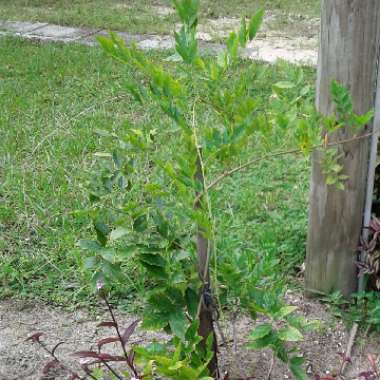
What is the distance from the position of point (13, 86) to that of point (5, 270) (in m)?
2.79

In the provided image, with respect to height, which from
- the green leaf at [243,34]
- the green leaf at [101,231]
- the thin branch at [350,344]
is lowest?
the thin branch at [350,344]

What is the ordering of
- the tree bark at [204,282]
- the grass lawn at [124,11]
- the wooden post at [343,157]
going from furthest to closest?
the grass lawn at [124,11] → the wooden post at [343,157] → the tree bark at [204,282]

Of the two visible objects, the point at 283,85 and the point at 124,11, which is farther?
the point at 124,11

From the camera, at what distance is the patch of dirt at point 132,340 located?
280 centimetres

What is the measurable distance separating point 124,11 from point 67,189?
4.88 meters

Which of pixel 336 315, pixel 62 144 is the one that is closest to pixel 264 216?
pixel 336 315

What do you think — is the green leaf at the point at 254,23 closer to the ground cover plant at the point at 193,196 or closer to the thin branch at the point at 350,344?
the ground cover plant at the point at 193,196

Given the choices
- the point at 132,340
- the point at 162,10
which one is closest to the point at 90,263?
the point at 132,340

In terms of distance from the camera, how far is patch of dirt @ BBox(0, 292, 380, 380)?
9.19 feet

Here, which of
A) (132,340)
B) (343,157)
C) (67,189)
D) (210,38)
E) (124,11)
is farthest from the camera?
(124,11)

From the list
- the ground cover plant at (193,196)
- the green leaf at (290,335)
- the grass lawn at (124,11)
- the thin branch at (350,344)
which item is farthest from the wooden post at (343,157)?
the grass lawn at (124,11)

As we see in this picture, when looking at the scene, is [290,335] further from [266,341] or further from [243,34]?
[243,34]

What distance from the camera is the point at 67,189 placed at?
412 centimetres

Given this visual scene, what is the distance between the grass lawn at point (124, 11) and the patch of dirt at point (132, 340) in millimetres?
4889
